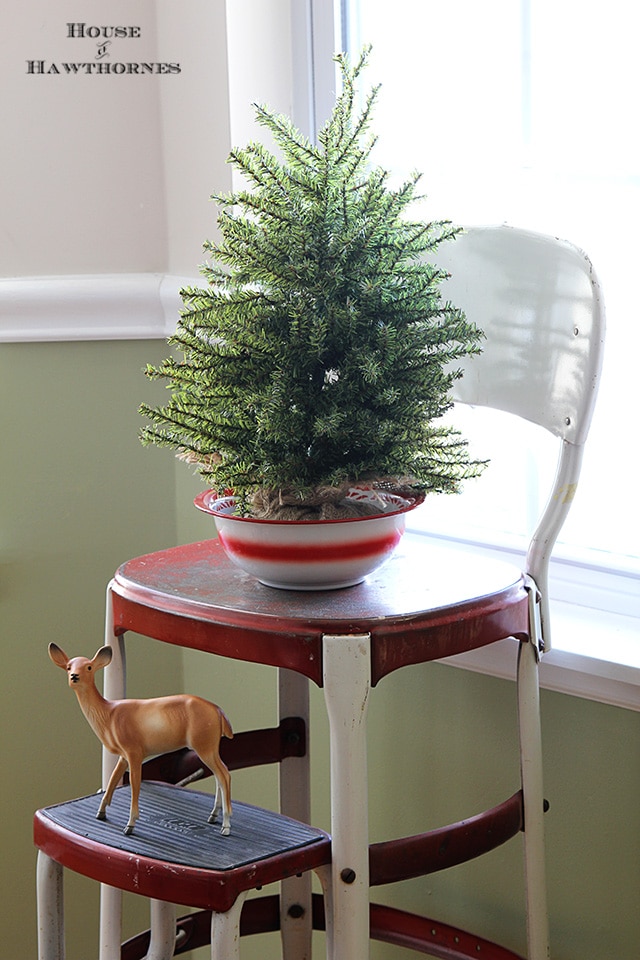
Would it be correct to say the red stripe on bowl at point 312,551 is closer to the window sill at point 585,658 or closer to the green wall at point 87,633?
the window sill at point 585,658

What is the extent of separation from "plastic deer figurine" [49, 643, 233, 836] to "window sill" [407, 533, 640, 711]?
1.43 feet

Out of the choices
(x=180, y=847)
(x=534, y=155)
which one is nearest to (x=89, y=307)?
(x=534, y=155)

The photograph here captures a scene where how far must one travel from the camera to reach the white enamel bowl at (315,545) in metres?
1.06

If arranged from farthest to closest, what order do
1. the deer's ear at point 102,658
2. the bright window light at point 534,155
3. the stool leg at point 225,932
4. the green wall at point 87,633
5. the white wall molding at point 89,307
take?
the white wall molding at point 89,307 < the green wall at point 87,633 < the bright window light at point 534,155 < the deer's ear at point 102,658 < the stool leg at point 225,932

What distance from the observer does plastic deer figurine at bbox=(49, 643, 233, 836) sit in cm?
105

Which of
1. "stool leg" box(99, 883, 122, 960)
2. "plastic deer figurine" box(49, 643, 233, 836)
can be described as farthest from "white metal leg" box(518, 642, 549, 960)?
"stool leg" box(99, 883, 122, 960)

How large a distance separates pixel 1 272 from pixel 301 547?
Result: 33.7 inches

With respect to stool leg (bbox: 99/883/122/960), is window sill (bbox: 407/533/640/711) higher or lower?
higher

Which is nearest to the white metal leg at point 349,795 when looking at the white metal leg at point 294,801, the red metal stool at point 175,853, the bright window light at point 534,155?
the red metal stool at point 175,853

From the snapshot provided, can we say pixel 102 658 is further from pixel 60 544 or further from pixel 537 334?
pixel 60 544

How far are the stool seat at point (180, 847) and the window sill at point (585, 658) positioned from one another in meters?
0.40

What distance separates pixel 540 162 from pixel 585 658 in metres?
0.63

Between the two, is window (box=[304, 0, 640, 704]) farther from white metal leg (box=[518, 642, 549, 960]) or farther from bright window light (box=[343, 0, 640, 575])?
white metal leg (box=[518, 642, 549, 960])

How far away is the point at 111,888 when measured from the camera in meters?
1.16
